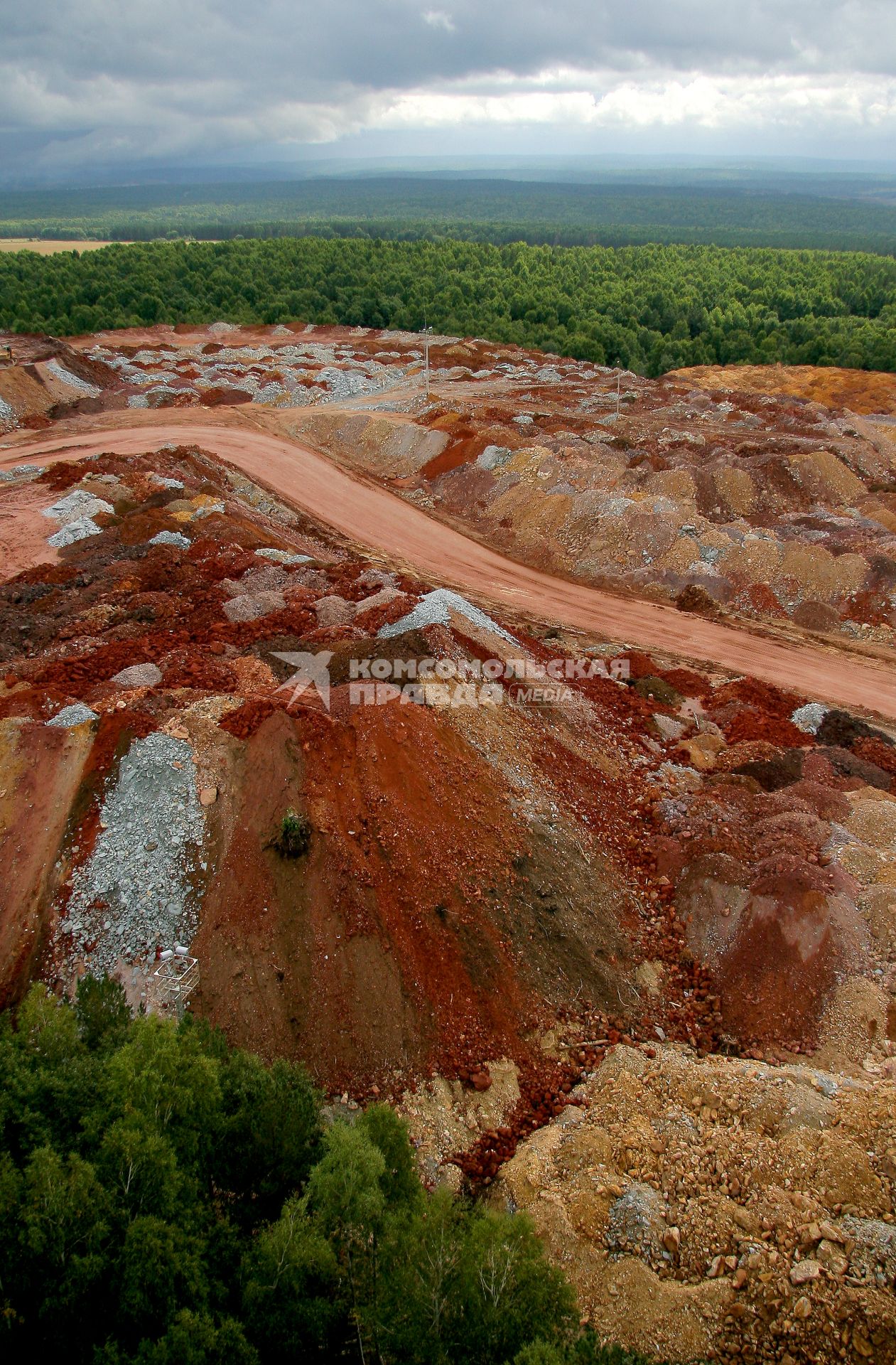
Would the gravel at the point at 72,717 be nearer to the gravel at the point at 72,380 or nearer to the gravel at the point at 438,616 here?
the gravel at the point at 438,616

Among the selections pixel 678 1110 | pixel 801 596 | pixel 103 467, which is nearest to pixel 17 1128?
pixel 678 1110

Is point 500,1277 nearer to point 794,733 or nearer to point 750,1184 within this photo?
point 750,1184

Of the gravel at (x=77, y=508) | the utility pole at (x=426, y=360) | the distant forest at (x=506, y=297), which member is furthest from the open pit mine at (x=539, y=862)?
the distant forest at (x=506, y=297)

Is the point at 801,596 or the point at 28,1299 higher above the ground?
the point at 28,1299

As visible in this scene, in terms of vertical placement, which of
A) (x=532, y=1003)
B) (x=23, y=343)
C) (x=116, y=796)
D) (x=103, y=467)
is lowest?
(x=532, y=1003)

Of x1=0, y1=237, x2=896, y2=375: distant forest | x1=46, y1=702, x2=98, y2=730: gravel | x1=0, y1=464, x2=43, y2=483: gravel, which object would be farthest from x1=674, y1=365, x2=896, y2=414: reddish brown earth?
x1=46, y1=702, x2=98, y2=730: gravel

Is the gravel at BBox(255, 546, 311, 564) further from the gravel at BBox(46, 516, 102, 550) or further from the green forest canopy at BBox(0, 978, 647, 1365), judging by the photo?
the green forest canopy at BBox(0, 978, 647, 1365)

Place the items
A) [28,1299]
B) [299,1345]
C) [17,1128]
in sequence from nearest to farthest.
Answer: [28,1299] < [299,1345] < [17,1128]
